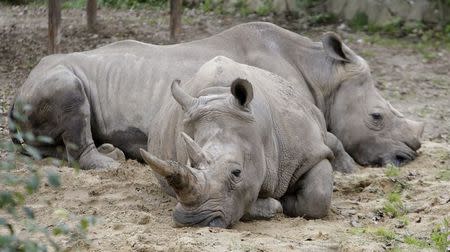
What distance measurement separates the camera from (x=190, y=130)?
6.16 m

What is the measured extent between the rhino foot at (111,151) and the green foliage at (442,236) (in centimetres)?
330

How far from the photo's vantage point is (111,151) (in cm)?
837

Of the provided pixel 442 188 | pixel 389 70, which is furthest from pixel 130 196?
pixel 389 70

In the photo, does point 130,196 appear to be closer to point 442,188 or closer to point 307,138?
point 307,138

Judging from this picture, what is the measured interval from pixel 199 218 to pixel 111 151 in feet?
9.58

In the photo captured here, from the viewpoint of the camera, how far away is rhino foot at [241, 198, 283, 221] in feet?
20.3

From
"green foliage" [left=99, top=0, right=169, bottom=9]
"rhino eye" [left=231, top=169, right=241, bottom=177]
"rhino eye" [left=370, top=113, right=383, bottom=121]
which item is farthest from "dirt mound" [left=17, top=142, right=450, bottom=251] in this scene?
"green foliage" [left=99, top=0, right=169, bottom=9]

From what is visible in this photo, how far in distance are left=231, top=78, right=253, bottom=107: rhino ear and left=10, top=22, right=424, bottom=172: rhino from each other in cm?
240

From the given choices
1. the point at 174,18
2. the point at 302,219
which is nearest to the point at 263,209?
the point at 302,219

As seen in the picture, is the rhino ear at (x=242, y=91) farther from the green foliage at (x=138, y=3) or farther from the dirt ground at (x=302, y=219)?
the green foliage at (x=138, y=3)

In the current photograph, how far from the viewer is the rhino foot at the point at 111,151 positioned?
8289mm

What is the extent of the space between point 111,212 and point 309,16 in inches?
382

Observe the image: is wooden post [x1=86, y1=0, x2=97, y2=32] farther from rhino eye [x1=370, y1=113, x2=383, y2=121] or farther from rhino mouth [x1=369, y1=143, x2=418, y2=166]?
rhino mouth [x1=369, y1=143, x2=418, y2=166]

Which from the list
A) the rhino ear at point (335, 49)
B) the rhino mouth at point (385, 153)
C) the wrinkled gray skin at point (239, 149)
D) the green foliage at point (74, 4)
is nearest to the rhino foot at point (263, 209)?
the wrinkled gray skin at point (239, 149)
